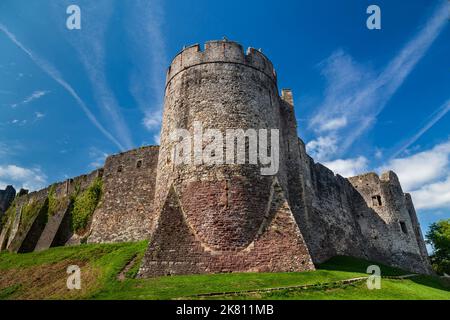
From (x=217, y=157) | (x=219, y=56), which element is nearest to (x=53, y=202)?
(x=217, y=157)

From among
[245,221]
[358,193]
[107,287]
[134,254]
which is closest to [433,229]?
[358,193]

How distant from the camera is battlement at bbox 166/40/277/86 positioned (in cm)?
1805

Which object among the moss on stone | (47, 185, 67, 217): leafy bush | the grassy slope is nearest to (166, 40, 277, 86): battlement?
the grassy slope

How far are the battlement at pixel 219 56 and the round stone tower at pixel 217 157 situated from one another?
0.05 metres

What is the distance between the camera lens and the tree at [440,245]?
33500mm

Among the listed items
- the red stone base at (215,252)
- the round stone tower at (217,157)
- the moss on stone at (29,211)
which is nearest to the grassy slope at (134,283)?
the red stone base at (215,252)

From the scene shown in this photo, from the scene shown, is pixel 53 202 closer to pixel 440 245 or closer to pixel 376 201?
pixel 376 201

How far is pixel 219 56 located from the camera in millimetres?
18016

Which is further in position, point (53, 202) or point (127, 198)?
point (53, 202)

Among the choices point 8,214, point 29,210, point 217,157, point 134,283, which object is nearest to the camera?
point 134,283

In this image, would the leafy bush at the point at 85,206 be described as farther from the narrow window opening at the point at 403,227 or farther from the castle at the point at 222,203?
the narrow window opening at the point at 403,227

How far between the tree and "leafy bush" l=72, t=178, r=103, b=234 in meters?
31.3

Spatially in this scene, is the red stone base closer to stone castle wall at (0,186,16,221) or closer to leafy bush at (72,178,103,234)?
leafy bush at (72,178,103,234)

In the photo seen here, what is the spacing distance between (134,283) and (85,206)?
519 inches
